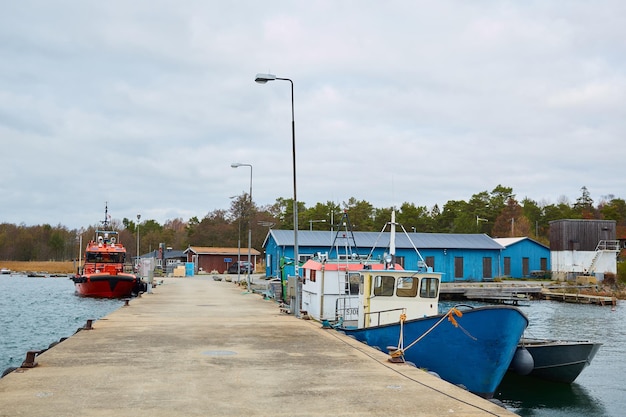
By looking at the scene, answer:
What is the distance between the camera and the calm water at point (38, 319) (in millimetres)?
21906

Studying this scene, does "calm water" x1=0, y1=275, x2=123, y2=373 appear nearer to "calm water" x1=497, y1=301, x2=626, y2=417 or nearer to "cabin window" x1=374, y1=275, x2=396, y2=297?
"cabin window" x1=374, y1=275, x2=396, y2=297

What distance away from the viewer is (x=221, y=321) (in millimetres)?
18984

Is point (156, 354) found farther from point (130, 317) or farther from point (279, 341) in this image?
point (130, 317)

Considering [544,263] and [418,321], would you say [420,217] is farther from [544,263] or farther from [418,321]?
[418,321]

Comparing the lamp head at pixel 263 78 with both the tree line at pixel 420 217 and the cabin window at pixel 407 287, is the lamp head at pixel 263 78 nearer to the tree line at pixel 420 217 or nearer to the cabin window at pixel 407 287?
the cabin window at pixel 407 287

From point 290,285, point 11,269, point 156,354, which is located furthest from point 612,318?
point 11,269

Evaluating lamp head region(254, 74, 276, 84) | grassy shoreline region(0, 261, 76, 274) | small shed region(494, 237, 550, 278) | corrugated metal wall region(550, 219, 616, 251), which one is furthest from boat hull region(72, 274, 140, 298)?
grassy shoreline region(0, 261, 76, 274)

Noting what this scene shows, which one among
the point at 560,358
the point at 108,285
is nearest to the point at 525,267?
the point at 108,285

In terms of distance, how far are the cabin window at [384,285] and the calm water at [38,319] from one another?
36.6ft

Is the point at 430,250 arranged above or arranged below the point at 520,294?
above

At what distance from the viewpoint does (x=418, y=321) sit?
558 inches

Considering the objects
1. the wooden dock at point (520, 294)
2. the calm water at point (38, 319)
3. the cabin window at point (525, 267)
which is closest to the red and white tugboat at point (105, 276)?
the calm water at point (38, 319)

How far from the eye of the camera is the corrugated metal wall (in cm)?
5978

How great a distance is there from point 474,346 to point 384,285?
3660 mm
